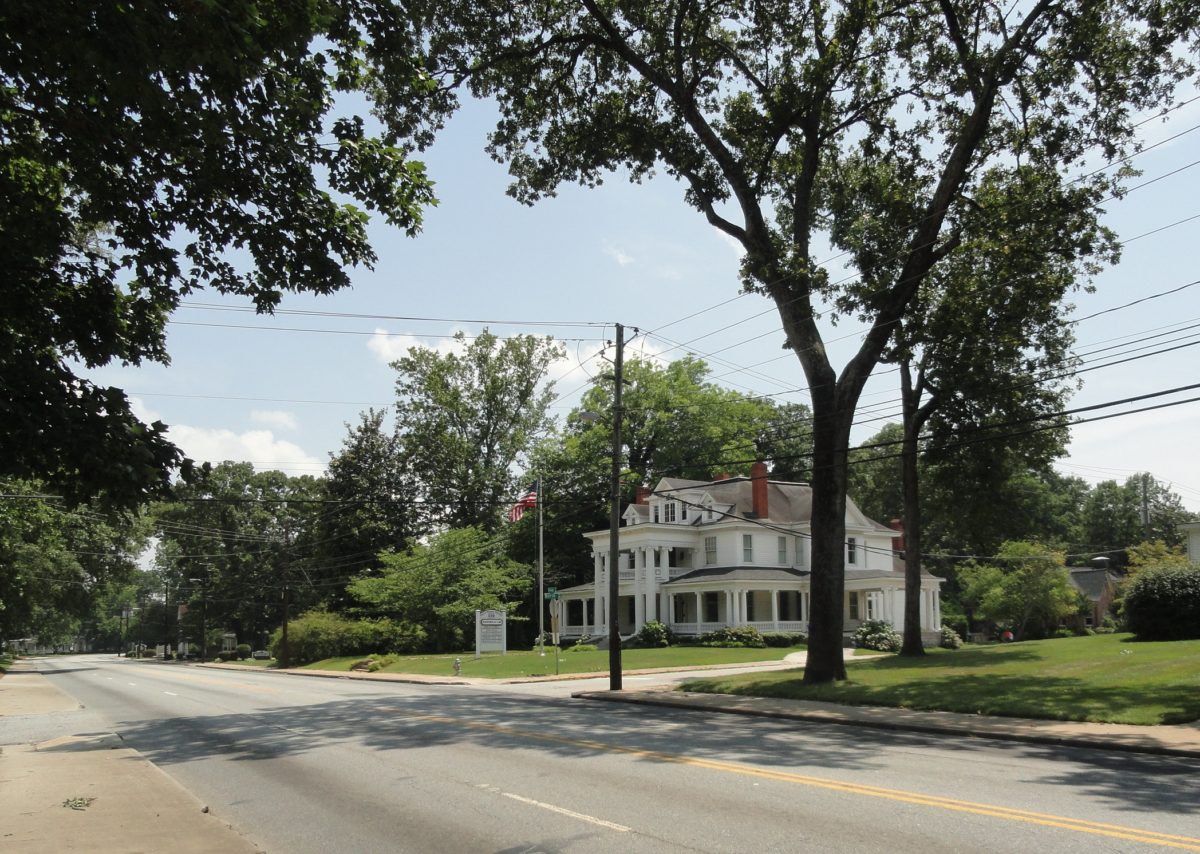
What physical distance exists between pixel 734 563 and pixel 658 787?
43.0 meters

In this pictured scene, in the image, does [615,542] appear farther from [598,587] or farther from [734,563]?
[598,587]

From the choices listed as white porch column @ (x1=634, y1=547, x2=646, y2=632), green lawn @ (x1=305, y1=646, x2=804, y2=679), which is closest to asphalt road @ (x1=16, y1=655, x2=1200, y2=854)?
green lawn @ (x1=305, y1=646, x2=804, y2=679)

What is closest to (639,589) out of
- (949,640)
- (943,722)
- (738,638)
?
(738,638)

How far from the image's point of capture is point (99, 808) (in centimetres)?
909

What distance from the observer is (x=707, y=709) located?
65.8 feet

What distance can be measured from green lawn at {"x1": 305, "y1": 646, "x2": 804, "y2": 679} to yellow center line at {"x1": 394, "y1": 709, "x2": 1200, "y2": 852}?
21297 mm

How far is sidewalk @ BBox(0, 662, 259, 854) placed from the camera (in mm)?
7523

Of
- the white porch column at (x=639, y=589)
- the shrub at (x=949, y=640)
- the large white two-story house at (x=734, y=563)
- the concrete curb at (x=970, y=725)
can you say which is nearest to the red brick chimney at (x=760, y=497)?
the large white two-story house at (x=734, y=563)

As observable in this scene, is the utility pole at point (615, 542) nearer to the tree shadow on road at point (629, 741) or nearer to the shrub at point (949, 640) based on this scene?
the tree shadow on road at point (629, 741)

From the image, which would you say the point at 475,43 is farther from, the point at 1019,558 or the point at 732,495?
the point at 1019,558

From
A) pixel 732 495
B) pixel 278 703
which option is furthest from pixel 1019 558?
pixel 278 703

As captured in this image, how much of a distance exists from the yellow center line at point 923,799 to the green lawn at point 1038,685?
25.9 ft

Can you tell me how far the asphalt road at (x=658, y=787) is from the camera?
728 centimetres

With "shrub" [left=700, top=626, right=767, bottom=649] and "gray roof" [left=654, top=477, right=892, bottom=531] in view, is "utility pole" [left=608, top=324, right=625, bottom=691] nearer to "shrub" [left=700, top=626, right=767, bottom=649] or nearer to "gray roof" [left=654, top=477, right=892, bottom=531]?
"shrub" [left=700, top=626, right=767, bottom=649]
